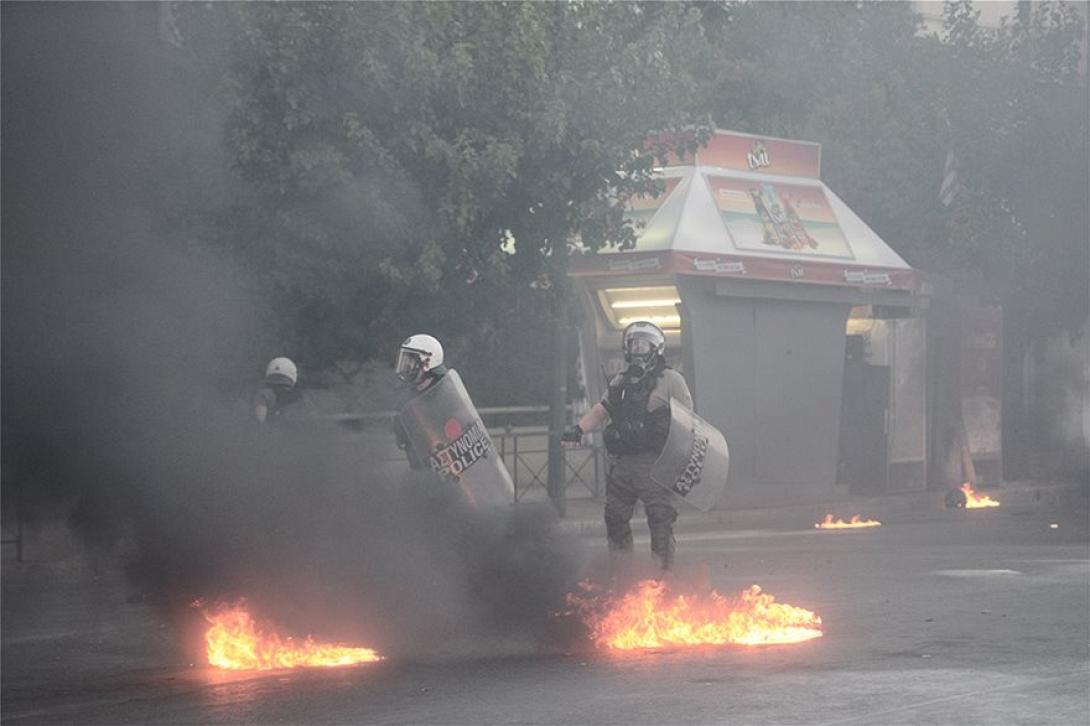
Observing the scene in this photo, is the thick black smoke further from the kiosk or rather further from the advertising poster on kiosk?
the advertising poster on kiosk

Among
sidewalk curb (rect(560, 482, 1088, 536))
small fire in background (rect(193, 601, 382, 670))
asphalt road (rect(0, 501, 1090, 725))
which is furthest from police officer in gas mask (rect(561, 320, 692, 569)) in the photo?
sidewalk curb (rect(560, 482, 1088, 536))

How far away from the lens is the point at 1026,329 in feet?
96.0


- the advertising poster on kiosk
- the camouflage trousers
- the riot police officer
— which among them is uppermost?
the advertising poster on kiosk

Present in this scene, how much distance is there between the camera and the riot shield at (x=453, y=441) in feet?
30.6

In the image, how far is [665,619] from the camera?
8.82m

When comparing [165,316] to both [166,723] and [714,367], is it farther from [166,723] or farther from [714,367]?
[714,367]

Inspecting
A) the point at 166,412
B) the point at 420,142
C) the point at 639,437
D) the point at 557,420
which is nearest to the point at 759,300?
the point at 557,420

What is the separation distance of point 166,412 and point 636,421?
2.93 meters

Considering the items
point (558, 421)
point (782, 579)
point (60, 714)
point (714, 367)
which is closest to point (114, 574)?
point (60, 714)

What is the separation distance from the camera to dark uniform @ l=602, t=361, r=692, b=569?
9.81 metres

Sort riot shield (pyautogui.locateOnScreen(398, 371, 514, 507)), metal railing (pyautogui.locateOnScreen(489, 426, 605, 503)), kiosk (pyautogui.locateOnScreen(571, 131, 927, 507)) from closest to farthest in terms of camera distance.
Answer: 1. riot shield (pyautogui.locateOnScreen(398, 371, 514, 507))
2. metal railing (pyautogui.locateOnScreen(489, 426, 605, 503))
3. kiosk (pyautogui.locateOnScreen(571, 131, 927, 507))

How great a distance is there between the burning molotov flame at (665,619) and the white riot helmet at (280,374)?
4.13m

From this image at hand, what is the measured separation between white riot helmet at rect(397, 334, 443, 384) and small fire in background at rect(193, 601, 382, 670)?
1.68 metres

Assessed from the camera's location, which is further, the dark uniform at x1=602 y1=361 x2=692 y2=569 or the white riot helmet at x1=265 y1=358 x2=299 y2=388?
the white riot helmet at x1=265 y1=358 x2=299 y2=388
